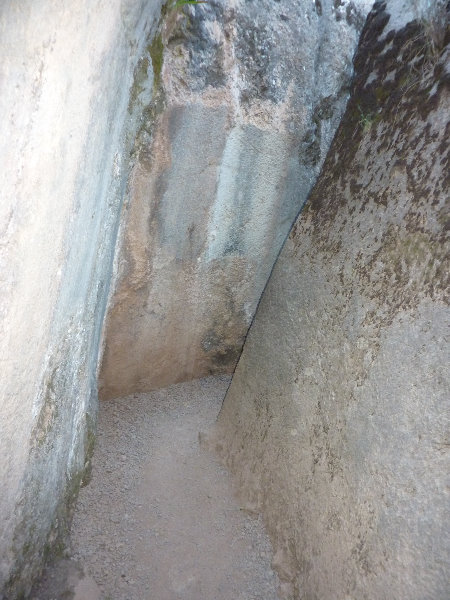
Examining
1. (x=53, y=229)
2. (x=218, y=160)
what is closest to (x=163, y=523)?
(x=53, y=229)

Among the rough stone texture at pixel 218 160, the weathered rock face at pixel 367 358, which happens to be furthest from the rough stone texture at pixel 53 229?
the weathered rock face at pixel 367 358

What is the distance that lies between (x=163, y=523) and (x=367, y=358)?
115 centimetres

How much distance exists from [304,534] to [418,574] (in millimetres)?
527

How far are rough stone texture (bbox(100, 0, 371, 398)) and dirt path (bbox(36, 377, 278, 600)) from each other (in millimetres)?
408

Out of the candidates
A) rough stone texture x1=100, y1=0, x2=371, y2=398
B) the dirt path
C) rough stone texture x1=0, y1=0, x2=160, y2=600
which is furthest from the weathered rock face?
rough stone texture x1=0, y1=0, x2=160, y2=600

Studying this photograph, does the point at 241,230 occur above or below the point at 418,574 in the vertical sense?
above

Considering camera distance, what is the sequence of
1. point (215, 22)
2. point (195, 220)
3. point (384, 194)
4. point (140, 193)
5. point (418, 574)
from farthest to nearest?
point (195, 220) → point (140, 193) → point (215, 22) → point (384, 194) → point (418, 574)

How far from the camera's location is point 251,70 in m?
2.16

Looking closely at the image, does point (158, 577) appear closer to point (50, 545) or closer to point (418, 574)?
point (50, 545)

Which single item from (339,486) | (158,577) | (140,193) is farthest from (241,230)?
(158,577)

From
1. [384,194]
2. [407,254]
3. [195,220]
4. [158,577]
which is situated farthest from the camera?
[195,220]

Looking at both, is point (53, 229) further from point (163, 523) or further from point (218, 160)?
point (163, 523)

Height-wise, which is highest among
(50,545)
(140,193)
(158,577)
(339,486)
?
(140,193)

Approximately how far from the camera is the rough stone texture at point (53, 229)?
0.97 m
